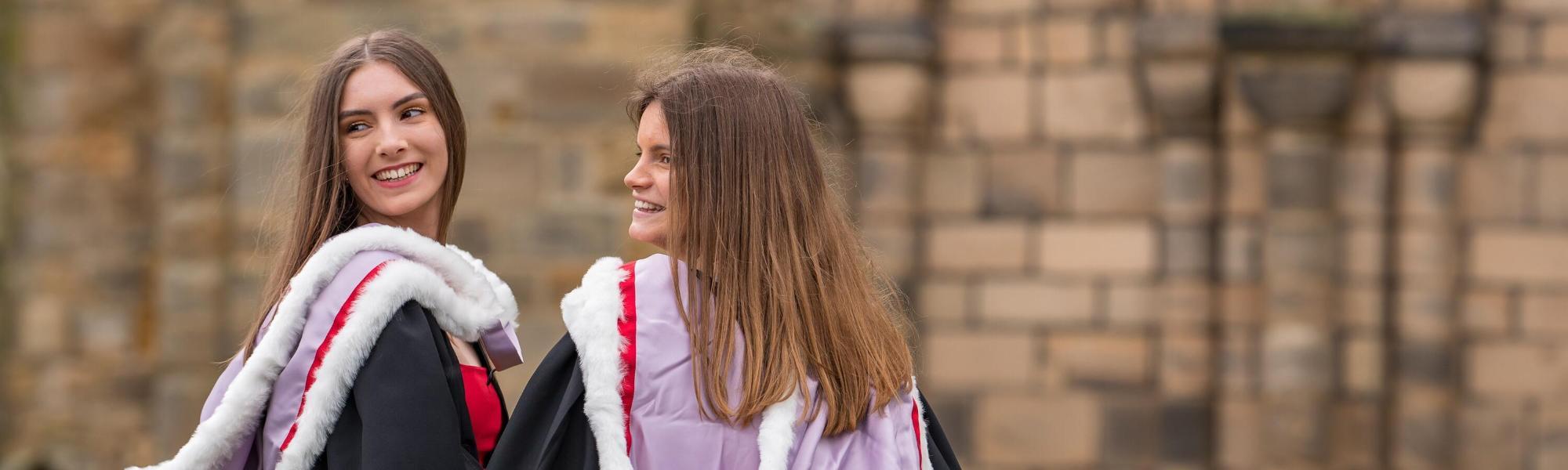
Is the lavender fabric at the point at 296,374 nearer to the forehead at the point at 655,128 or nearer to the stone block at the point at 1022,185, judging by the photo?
the forehead at the point at 655,128

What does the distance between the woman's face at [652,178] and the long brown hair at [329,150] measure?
513 millimetres

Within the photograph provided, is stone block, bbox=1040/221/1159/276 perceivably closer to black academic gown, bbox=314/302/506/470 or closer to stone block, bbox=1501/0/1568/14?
stone block, bbox=1501/0/1568/14

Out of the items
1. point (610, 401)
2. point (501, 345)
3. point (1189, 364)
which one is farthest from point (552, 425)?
point (1189, 364)

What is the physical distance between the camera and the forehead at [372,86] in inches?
103

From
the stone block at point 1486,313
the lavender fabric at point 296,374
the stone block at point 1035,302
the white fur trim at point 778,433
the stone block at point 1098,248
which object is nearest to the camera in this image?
the white fur trim at point 778,433

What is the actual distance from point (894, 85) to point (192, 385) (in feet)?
10.2

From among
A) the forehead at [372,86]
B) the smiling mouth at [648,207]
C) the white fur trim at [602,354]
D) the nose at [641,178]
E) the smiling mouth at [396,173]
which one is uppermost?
the forehead at [372,86]

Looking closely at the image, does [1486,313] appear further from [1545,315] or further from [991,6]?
[991,6]

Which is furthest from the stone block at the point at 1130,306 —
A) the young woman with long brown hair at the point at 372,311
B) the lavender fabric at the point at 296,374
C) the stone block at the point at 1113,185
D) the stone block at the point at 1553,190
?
the lavender fabric at the point at 296,374

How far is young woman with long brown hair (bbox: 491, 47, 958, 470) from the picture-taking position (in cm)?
220

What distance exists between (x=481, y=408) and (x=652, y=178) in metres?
0.51

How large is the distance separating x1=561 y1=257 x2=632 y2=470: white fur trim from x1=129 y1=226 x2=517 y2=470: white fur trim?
11.3 inches

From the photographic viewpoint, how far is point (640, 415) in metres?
2.20

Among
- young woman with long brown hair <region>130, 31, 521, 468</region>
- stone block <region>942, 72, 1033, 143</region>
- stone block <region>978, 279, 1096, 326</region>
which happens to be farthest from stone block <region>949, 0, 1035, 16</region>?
young woman with long brown hair <region>130, 31, 521, 468</region>
